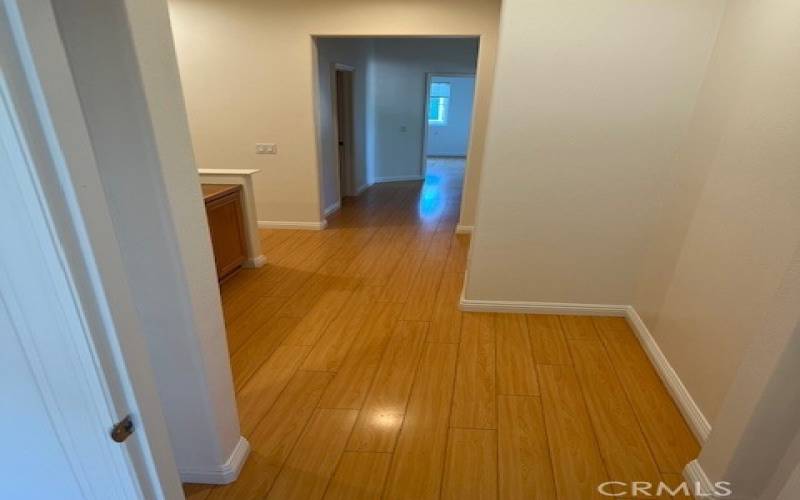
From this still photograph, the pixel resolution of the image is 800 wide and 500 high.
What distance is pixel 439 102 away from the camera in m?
11.0

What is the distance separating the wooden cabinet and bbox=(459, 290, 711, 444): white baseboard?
1906 millimetres

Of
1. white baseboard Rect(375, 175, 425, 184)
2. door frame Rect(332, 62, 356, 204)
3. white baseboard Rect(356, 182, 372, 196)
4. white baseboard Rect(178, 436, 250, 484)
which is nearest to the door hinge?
white baseboard Rect(178, 436, 250, 484)

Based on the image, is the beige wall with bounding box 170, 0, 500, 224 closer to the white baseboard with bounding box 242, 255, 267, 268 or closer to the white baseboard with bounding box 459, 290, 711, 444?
the white baseboard with bounding box 242, 255, 267, 268

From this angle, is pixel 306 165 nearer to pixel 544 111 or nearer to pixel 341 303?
pixel 341 303

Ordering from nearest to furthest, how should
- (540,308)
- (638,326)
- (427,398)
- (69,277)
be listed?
(69,277) < (427,398) < (638,326) < (540,308)

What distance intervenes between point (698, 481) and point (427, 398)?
114 cm

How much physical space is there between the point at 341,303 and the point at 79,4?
2.30m

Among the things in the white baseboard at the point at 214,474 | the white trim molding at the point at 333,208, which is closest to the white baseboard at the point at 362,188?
the white trim molding at the point at 333,208

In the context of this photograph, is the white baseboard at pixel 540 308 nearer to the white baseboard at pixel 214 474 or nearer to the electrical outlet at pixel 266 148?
the white baseboard at pixel 214 474

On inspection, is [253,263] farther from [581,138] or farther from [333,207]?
[581,138]

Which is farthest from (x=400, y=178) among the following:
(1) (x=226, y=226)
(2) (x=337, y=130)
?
(1) (x=226, y=226)

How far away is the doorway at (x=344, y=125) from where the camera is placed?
5.54m

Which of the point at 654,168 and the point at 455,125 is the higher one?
the point at 654,168

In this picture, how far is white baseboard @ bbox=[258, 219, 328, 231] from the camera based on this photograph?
4617 mm
